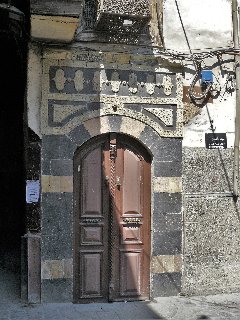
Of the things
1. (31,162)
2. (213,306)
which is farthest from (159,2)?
(213,306)

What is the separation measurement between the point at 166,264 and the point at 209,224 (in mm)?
886

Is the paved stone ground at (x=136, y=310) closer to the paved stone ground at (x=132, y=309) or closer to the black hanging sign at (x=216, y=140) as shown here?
the paved stone ground at (x=132, y=309)

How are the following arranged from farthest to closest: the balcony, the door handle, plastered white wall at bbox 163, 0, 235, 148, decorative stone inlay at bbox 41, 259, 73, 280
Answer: plastered white wall at bbox 163, 0, 235, 148 < the door handle < decorative stone inlay at bbox 41, 259, 73, 280 < the balcony

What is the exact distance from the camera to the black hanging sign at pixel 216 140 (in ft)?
24.1

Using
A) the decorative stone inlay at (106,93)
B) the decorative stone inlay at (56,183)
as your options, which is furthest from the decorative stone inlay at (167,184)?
the decorative stone inlay at (56,183)

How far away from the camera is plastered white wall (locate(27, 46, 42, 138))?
670cm

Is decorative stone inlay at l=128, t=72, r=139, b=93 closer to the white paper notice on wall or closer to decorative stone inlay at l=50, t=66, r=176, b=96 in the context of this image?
decorative stone inlay at l=50, t=66, r=176, b=96

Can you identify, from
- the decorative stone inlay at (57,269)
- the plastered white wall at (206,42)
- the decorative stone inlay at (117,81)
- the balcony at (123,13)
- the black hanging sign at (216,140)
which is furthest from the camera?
the black hanging sign at (216,140)

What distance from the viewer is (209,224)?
7.33 m

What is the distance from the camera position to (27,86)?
671 centimetres

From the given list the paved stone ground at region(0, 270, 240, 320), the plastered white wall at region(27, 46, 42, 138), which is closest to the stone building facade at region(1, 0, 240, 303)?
the plastered white wall at region(27, 46, 42, 138)

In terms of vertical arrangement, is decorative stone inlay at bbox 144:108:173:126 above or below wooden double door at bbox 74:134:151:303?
above

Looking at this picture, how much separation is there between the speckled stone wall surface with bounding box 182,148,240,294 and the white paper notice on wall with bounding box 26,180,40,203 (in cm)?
213

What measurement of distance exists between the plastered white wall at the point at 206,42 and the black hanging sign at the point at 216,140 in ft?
0.20
